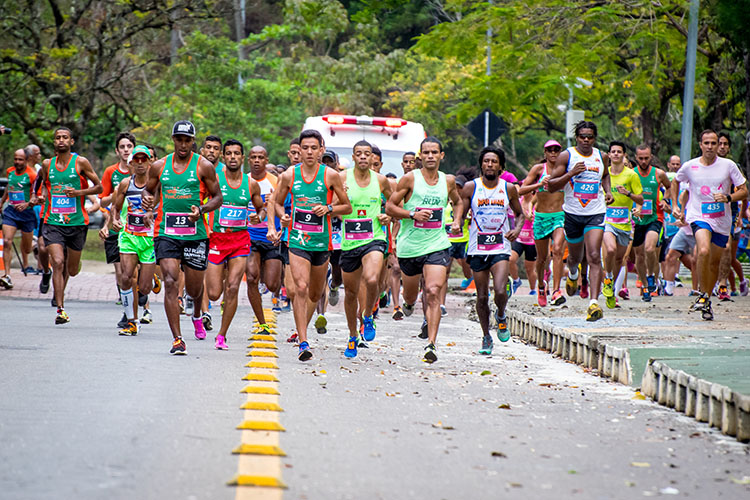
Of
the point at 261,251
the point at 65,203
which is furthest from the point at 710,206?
the point at 65,203

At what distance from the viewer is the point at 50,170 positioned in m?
14.1

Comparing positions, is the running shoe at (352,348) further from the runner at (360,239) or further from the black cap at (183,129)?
the black cap at (183,129)

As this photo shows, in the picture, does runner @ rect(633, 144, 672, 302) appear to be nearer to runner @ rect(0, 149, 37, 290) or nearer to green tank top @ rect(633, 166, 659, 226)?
green tank top @ rect(633, 166, 659, 226)

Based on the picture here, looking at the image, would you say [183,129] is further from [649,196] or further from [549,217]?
[649,196]

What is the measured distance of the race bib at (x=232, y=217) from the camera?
12.0m

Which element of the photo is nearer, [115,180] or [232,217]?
[232,217]

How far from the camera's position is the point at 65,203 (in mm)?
13906

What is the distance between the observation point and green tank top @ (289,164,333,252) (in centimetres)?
1099

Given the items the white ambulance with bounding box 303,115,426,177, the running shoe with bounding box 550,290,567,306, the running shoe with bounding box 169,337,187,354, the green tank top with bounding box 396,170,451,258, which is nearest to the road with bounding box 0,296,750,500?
the running shoe with bounding box 169,337,187,354

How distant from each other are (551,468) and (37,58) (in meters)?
21.1

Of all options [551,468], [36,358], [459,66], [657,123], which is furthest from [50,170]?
[459,66]

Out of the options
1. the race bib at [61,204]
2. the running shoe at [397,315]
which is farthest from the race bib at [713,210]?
the race bib at [61,204]

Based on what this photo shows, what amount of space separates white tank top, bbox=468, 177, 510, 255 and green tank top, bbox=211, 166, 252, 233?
2.21 meters

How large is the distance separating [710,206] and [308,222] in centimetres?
496
